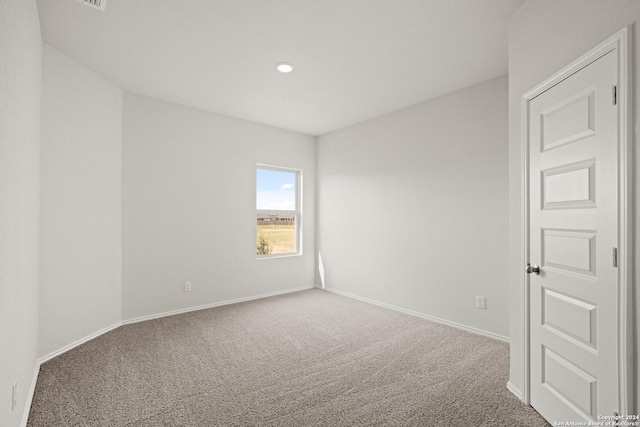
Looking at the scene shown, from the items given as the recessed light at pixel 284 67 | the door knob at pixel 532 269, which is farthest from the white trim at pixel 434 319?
the recessed light at pixel 284 67

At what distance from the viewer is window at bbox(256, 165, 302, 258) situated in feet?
16.1

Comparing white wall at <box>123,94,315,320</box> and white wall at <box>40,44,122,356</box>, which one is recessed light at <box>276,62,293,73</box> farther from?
white wall at <box>40,44,122,356</box>

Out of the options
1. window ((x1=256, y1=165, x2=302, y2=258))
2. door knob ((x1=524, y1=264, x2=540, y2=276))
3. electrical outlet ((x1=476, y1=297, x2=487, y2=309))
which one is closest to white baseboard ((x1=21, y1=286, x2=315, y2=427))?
window ((x1=256, y1=165, x2=302, y2=258))

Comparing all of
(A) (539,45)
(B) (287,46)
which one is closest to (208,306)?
(B) (287,46)

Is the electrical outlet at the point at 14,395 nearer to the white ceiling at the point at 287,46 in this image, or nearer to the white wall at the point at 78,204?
the white wall at the point at 78,204

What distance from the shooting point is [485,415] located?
6.30 ft

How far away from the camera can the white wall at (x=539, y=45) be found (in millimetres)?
1469

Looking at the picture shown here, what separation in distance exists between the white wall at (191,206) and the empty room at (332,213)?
3 cm

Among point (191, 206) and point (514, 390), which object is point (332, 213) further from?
point (514, 390)

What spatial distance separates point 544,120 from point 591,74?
37 centimetres

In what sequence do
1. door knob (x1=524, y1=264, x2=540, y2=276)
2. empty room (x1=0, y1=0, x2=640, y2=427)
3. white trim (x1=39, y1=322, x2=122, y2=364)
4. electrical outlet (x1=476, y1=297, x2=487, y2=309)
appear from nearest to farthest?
1. empty room (x1=0, y1=0, x2=640, y2=427)
2. door knob (x1=524, y1=264, x2=540, y2=276)
3. white trim (x1=39, y1=322, x2=122, y2=364)
4. electrical outlet (x1=476, y1=297, x2=487, y2=309)

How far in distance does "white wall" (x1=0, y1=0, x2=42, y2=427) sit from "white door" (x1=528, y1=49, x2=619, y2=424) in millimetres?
2803

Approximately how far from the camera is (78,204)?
9.78 ft

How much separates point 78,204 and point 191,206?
4.20 ft
